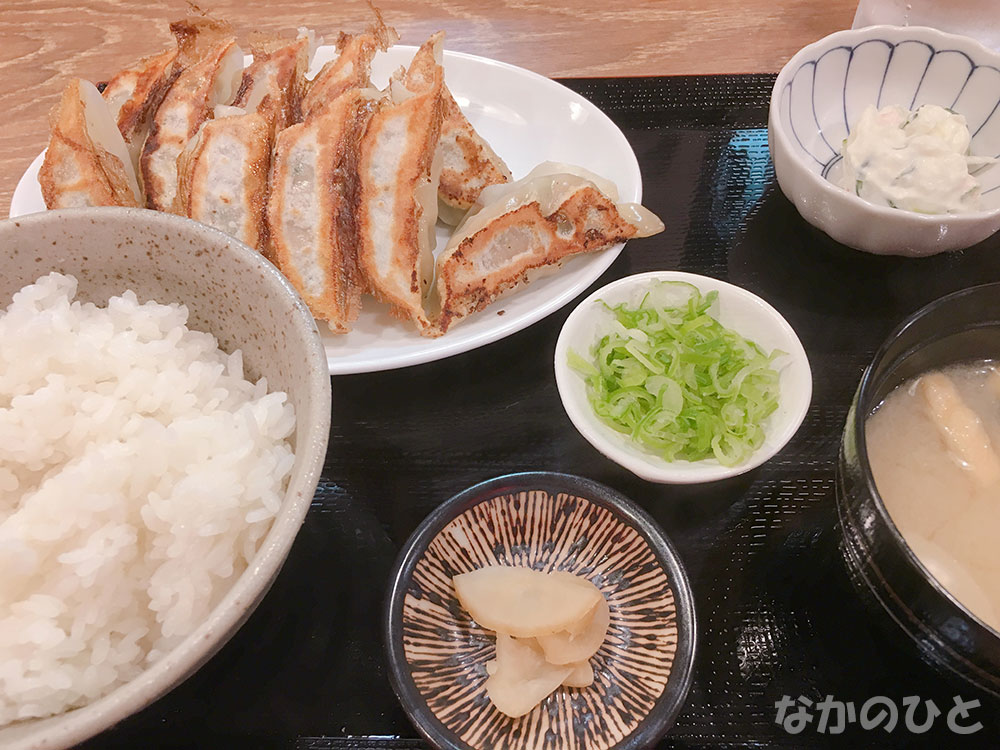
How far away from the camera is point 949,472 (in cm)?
141

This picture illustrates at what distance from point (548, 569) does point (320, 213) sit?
3.36 ft

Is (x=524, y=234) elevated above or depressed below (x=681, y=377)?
above

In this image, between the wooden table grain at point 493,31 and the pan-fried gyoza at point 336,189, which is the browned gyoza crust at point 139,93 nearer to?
the pan-fried gyoza at point 336,189

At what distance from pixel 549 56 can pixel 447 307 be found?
1.35 metres

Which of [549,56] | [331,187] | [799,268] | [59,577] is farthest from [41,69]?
[799,268]

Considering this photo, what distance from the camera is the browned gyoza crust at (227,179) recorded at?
1.78m

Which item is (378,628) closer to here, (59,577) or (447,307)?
(59,577)

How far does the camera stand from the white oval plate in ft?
5.76

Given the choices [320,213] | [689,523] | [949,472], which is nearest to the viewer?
[949,472]

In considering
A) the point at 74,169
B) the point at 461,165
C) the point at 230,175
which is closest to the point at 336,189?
the point at 230,175

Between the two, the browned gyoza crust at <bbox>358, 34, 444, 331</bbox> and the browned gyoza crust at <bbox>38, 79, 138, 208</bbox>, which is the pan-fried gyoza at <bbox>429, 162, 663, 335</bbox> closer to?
the browned gyoza crust at <bbox>358, 34, 444, 331</bbox>

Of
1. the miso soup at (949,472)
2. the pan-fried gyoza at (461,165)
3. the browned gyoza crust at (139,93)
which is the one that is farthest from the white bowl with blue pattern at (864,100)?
the browned gyoza crust at (139,93)

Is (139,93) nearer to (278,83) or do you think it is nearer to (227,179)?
(278,83)

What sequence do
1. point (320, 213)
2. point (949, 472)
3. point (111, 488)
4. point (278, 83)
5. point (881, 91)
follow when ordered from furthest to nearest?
point (881, 91), point (278, 83), point (320, 213), point (949, 472), point (111, 488)
